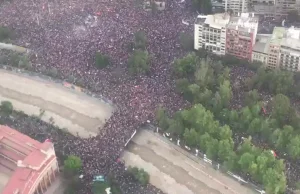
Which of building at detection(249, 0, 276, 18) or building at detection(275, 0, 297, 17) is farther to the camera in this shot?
building at detection(249, 0, 276, 18)

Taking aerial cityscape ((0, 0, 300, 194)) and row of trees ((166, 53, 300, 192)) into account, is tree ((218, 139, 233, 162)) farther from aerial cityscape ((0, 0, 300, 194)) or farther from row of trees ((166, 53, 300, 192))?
row of trees ((166, 53, 300, 192))

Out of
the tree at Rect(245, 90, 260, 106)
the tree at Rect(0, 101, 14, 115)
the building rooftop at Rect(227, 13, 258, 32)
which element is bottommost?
the tree at Rect(0, 101, 14, 115)

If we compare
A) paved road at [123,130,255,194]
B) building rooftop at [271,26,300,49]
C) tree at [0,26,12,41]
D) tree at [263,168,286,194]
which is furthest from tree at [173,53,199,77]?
tree at [0,26,12,41]

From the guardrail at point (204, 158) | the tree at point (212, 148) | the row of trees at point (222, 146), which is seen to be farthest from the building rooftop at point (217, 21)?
the tree at point (212, 148)

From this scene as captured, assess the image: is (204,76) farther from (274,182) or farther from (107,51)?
(274,182)

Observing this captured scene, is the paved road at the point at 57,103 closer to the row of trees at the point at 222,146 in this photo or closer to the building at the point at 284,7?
the row of trees at the point at 222,146

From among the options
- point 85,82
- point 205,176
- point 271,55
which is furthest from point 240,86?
point 85,82

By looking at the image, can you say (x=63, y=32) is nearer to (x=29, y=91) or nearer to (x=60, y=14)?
(x=60, y=14)
